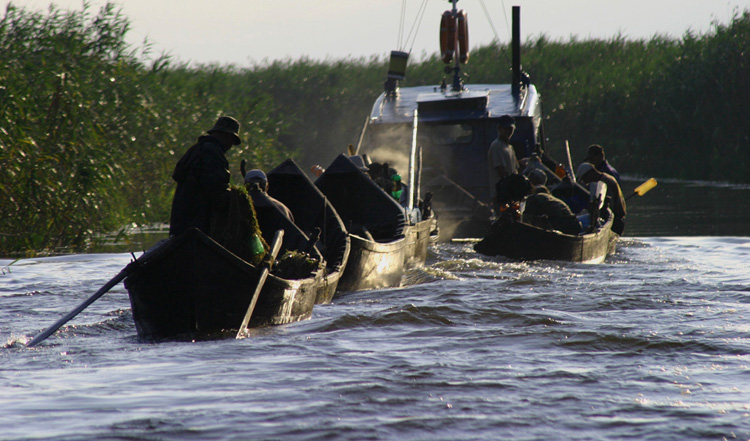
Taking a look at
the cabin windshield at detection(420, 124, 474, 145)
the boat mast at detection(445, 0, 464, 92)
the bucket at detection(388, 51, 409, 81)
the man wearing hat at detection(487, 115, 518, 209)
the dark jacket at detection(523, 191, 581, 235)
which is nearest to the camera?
the dark jacket at detection(523, 191, 581, 235)

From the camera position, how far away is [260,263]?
302 inches

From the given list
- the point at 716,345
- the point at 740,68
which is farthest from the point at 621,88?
the point at 716,345

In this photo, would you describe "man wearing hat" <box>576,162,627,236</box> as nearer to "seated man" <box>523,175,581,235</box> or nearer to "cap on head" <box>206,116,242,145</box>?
"seated man" <box>523,175,581,235</box>

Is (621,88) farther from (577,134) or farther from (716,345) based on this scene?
(716,345)

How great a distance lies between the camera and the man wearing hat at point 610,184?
47.7ft

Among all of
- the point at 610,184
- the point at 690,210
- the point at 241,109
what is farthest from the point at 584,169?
the point at 241,109

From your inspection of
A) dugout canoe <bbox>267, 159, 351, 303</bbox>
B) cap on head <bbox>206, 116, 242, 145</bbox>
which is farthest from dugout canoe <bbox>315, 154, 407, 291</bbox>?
cap on head <bbox>206, 116, 242, 145</bbox>

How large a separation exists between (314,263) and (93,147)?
25.5ft

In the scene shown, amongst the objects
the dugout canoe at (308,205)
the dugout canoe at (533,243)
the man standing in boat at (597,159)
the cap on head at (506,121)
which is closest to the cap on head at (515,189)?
the dugout canoe at (533,243)

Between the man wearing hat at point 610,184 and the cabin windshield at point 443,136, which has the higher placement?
the cabin windshield at point 443,136

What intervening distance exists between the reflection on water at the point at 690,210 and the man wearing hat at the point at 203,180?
12.2 meters

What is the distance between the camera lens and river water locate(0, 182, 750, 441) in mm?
5301

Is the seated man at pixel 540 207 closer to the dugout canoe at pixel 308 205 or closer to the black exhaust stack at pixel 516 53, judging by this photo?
the dugout canoe at pixel 308 205

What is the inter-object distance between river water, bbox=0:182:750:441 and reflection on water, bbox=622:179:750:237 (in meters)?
7.62
